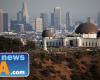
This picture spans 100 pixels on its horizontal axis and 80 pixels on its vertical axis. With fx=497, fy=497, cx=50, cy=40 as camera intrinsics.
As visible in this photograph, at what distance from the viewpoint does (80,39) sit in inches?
3142

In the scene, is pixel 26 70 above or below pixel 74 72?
above

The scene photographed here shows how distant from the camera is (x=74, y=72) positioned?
40.4 metres

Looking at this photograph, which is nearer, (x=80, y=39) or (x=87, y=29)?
(x=80, y=39)

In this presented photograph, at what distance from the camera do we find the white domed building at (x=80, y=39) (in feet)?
260

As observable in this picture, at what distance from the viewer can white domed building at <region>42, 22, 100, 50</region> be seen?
260 feet

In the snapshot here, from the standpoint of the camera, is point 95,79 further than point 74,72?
No

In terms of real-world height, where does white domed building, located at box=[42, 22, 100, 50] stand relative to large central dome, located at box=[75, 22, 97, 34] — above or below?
below

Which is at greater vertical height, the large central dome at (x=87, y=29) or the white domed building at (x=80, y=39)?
the large central dome at (x=87, y=29)

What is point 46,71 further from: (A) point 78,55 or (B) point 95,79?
(A) point 78,55

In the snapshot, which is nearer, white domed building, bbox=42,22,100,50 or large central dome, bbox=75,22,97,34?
white domed building, bbox=42,22,100,50

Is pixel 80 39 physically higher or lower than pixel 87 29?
lower

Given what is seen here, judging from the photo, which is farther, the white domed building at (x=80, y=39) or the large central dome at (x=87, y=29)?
the large central dome at (x=87, y=29)

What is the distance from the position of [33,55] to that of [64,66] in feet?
12.7

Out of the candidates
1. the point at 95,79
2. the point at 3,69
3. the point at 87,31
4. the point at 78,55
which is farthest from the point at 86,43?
the point at 3,69
